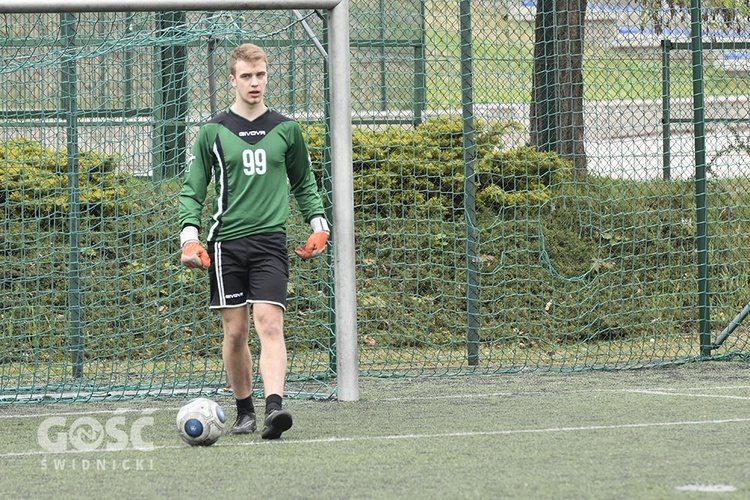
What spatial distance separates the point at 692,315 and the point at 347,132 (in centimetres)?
432

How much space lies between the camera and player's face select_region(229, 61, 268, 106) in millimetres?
5938

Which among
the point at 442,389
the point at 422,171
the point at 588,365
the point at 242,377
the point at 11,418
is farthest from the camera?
the point at 422,171

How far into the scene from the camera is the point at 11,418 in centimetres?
694

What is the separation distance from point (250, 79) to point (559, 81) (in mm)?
5233

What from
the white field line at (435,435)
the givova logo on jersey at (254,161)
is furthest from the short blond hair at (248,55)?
the white field line at (435,435)

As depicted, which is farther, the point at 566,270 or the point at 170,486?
the point at 566,270

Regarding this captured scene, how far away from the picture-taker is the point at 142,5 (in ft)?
23.1

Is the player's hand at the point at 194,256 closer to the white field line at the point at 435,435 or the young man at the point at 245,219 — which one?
the young man at the point at 245,219

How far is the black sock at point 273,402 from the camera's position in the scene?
5.77 metres

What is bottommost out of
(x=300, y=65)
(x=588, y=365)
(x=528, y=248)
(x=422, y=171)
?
(x=588, y=365)

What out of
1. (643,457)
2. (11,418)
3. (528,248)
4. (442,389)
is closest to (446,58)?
(528,248)

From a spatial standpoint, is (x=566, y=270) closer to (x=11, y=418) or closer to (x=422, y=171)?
(x=422, y=171)

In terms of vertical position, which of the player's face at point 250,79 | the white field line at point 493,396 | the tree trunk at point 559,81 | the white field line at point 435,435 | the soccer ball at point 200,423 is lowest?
the white field line at point 493,396

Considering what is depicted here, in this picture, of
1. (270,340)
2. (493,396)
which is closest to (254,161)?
(270,340)
